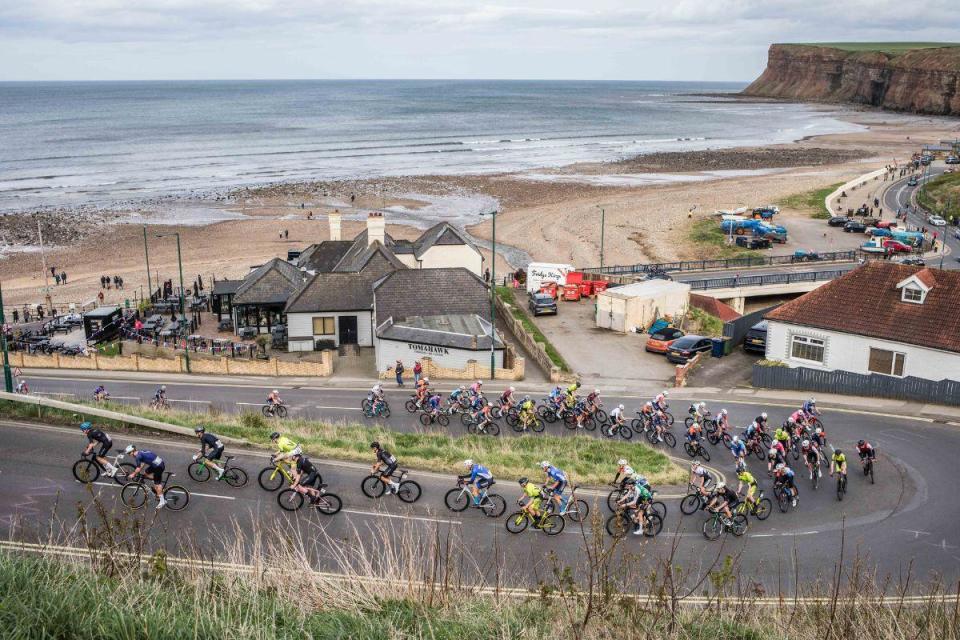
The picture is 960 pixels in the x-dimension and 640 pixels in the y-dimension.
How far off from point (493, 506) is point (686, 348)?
20.7 metres

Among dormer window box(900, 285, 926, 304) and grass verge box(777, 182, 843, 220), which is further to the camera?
grass verge box(777, 182, 843, 220)

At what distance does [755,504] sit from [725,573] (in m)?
10.4

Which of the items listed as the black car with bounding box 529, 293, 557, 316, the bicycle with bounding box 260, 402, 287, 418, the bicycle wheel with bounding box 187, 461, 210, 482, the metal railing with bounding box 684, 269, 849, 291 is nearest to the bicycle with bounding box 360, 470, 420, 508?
the bicycle wheel with bounding box 187, 461, 210, 482

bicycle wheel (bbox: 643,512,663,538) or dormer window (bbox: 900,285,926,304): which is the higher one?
dormer window (bbox: 900,285,926,304)

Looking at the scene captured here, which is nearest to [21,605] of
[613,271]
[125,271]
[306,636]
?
[306,636]

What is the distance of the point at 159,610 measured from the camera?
8.46 metres

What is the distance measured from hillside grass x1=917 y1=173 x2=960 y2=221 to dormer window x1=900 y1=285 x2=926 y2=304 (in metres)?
46.4

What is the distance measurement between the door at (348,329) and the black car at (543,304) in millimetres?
9843

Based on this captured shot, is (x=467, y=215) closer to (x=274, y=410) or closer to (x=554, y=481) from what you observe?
(x=274, y=410)

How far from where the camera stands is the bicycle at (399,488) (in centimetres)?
1897

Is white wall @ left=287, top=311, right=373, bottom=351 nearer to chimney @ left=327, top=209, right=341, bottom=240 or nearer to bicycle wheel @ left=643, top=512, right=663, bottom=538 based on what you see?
chimney @ left=327, top=209, right=341, bottom=240

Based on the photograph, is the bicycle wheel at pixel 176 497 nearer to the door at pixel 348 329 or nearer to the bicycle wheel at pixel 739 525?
the bicycle wheel at pixel 739 525

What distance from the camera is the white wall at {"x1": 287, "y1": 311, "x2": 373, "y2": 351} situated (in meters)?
40.8

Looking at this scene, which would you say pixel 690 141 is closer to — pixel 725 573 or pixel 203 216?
pixel 203 216
